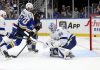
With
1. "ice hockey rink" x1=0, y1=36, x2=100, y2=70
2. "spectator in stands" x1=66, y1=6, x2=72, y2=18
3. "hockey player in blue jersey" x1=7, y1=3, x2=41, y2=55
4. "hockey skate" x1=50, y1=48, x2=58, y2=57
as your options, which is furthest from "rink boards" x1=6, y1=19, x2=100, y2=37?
"hockey skate" x1=50, y1=48, x2=58, y2=57

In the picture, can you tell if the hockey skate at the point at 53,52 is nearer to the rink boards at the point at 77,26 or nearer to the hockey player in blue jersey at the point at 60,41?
the hockey player in blue jersey at the point at 60,41

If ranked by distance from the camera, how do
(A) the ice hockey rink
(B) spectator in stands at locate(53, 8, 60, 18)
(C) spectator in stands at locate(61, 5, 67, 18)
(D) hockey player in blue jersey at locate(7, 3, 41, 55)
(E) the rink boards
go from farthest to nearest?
(B) spectator in stands at locate(53, 8, 60, 18) → (C) spectator in stands at locate(61, 5, 67, 18) → (E) the rink boards → (D) hockey player in blue jersey at locate(7, 3, 41, 55) → (A) the ice hockey rink

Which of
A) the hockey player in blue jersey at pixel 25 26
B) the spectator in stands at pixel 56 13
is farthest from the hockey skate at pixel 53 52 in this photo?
the spectator in stands at pixel 56 13

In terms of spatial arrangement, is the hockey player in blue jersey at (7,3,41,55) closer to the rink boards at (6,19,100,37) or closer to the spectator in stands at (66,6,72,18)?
the rink boards at (6,19,100,37)

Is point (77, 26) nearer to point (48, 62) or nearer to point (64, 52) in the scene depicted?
point (64, 52)

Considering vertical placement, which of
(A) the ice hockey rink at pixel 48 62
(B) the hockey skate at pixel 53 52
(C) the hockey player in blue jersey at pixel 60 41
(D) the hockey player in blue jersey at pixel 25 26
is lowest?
(A) the ice hockey rink at pixel 48 62

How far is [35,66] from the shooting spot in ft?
26.0

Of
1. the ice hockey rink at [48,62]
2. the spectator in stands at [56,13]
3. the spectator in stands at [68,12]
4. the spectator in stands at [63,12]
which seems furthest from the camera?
the spectator in stands at [56,13]

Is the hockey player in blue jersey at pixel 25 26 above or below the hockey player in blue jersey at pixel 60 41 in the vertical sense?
above

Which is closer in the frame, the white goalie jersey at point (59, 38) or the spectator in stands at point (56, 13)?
the white goalie jersey at point (59, 38)

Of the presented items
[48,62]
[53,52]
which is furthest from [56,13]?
[48,62]

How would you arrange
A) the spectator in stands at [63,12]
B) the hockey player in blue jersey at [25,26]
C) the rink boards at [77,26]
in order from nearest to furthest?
the hockey player in blue jersey at [25,26] < the rink boards at [77,26] < the spectator in stands at [63,12]

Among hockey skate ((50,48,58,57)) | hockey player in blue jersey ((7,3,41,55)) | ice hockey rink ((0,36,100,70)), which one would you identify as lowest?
ice hockey rink ((0,36,100,70))

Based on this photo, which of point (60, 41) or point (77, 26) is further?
point (77, 26)
